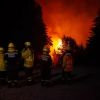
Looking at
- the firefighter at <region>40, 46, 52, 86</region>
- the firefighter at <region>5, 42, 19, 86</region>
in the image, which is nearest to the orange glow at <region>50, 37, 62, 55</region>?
the firefighter at <region>40, 46, 52, 86</region>

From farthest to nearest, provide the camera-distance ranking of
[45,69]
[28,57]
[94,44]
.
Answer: [94,44]
[28,57]
[45,69]

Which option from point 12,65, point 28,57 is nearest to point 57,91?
point 12,65

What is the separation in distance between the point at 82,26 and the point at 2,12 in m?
15.3

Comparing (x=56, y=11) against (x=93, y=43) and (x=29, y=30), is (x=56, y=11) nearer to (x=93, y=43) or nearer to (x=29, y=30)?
(x=93, y=43)

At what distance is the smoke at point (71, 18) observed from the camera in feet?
130

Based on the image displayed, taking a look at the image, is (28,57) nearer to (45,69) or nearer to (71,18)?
(45,69)

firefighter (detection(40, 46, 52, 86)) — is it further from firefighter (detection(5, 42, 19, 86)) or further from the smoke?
the smoke

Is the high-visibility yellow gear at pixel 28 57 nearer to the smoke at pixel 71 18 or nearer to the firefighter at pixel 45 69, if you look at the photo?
the firefighter at pixel 45 69

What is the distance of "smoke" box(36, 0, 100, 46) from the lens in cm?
3962

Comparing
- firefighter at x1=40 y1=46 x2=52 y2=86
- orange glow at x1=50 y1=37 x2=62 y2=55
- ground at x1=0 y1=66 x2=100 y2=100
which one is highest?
orange glow at x1=50 y1=37 x2=62 y2=55

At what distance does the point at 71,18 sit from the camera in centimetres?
4131

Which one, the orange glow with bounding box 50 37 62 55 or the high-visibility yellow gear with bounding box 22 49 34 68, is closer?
the high-visibility yellow gear with bounding box 22 49 34 68

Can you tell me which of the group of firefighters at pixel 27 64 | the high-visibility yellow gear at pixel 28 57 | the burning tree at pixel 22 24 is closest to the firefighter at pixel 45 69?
the group of firefighters at pixel 27 64

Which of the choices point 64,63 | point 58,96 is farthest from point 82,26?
point 58,96
